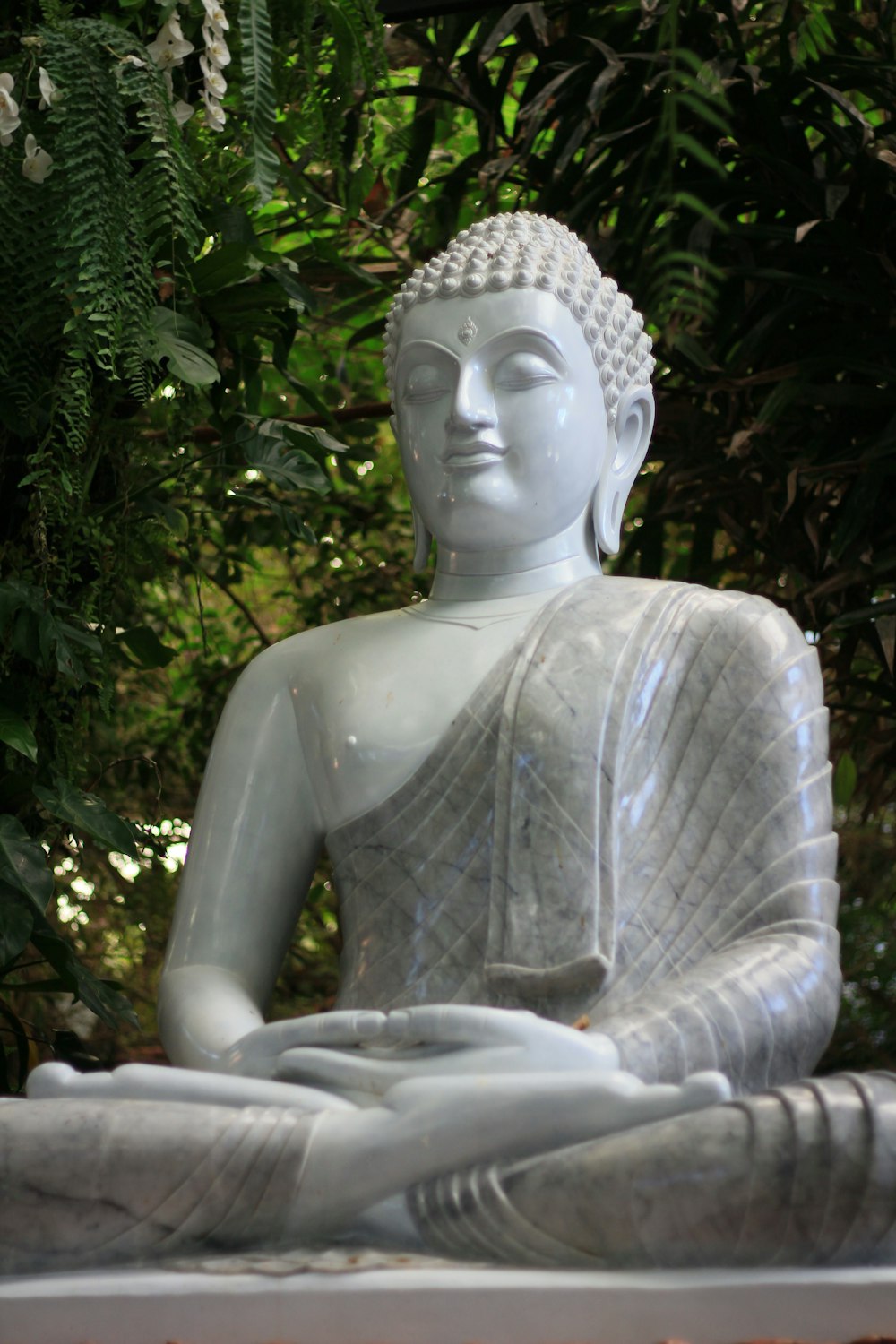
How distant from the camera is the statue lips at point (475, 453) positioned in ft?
8.72

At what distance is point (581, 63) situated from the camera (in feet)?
12.2

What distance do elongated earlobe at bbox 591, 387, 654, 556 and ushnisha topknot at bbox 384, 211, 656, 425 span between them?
25 mm

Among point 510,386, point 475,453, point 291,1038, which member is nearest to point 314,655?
point 475,453

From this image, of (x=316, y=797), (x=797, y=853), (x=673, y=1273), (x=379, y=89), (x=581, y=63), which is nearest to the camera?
(x=673, y=1273)

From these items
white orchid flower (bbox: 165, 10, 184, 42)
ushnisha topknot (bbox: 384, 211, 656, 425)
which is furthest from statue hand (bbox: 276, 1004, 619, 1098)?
white orchid flower (bbox: 165, 10, 184, 42)

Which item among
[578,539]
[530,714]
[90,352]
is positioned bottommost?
[530,714]

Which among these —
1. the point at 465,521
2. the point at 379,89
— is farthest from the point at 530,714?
the point at 379,89

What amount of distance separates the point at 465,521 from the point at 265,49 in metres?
0.84

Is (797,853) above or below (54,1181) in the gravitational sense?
above

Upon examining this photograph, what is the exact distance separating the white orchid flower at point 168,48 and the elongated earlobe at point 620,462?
906 mm

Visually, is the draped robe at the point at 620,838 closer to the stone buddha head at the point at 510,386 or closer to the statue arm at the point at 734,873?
the statue arm at the point at 734,873

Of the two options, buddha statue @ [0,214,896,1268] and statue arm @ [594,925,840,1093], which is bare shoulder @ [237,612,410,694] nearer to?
buddha statue @ [0,214,896,1268]

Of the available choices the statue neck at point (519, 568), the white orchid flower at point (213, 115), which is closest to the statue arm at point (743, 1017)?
the statue neck at point (519, 568)

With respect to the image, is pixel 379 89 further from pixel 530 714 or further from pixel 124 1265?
pixel 124 1265
